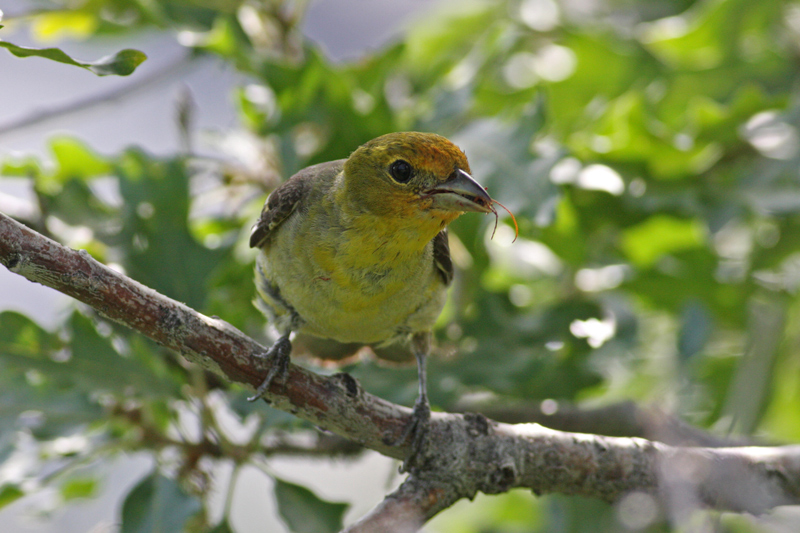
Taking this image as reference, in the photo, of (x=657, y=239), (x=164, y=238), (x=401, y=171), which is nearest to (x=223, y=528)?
(x=164, y=238)

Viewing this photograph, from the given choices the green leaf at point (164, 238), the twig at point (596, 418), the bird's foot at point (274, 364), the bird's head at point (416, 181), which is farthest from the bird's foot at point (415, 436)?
the green leaf at point (164, 238)

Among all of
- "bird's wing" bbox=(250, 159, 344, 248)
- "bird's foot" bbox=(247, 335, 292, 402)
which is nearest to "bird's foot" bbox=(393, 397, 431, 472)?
"bird's foot" bbox=(247, 335, 292, 402)

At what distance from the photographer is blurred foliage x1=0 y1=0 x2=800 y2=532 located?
3.37 metres

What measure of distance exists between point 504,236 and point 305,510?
189 centimetres

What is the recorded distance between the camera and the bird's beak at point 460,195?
7.97 ft

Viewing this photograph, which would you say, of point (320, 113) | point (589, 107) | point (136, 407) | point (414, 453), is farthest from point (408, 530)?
point (589, 107)

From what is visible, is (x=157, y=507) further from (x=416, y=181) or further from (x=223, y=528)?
(x=416, y=181)

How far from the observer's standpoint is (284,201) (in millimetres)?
3049

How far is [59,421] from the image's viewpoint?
11.5 ft

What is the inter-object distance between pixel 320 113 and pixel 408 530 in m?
2.29

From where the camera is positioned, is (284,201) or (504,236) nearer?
(284,201)

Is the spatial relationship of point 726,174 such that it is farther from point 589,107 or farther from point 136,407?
point 136,407

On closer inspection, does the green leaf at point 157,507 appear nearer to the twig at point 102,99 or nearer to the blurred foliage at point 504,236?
the blurred foliage at point 504,236

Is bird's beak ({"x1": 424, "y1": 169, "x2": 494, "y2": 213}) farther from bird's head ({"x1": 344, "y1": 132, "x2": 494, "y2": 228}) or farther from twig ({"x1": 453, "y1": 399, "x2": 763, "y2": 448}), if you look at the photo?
twig ({"x1": 453, "y1": 399, "x2": 763, "y2": 448})
